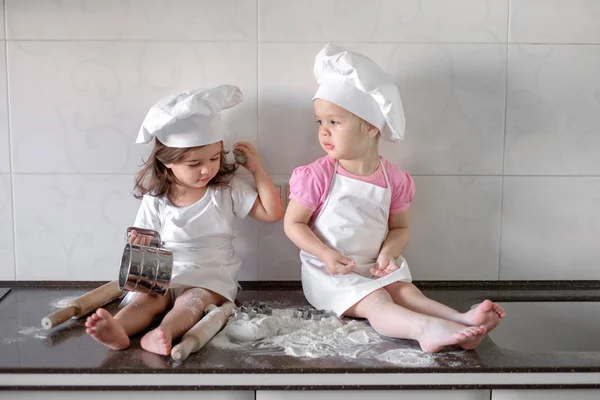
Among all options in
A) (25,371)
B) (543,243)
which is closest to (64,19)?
(25,371)

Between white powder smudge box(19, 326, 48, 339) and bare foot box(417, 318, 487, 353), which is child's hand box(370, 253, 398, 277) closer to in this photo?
bare foot box(417, 318, 487, 353)

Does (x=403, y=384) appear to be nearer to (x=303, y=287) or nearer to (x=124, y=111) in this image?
→ (x=303, y=287)

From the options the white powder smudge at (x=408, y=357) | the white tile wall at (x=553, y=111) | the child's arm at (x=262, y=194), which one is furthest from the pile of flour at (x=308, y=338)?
the white tile wall at (x=553, y=111)

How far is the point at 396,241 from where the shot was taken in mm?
1412

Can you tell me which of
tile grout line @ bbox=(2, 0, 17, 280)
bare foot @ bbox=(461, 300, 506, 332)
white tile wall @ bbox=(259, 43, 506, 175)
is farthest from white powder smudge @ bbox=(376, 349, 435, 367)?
tile grout line @ bbox=(2, 0, 17, 280)

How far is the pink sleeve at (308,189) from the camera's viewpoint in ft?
4.51

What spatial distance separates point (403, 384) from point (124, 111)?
2.74 feet

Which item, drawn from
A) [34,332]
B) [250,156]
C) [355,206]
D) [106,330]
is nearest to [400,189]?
[355,206]

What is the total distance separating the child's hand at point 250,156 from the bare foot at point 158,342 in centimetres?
42

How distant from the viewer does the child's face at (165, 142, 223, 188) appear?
135 cm

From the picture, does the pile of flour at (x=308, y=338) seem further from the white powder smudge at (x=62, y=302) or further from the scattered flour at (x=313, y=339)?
the white powder smudge at (x=62, y=302)

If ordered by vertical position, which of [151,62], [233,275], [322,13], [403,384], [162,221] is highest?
[322,13]

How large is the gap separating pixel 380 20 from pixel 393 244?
485 millimetres

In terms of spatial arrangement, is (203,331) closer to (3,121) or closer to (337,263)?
(337,263)
